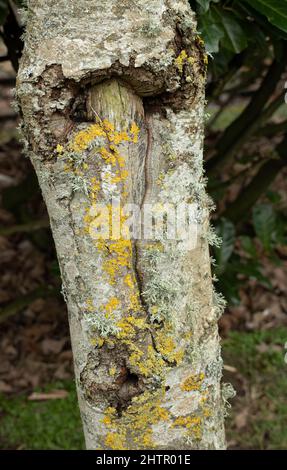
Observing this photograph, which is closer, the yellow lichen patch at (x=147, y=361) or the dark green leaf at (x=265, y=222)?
the yellow lichen patch at (x=147, y=361)

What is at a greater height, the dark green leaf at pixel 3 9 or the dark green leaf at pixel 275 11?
the dark green leaf at pixel 3 9

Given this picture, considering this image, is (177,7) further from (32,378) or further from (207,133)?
(207,133)

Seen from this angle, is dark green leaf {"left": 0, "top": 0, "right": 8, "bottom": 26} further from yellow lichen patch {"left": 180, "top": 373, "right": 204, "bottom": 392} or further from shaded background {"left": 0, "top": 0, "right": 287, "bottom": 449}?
yellow lichen patch {"left": 180, "top": 373, "right": 204, "bottom": 392}

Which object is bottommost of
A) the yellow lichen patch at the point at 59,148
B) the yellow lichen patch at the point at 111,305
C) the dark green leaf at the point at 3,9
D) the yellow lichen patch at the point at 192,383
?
the yellow lichen patch at the point at 192,383

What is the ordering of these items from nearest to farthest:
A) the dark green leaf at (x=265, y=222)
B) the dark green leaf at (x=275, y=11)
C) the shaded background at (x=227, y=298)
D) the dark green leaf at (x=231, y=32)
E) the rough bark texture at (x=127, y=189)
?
1. the rough bark texture at (x=127, y=189)
2. the dark green leaf at (x=275, y=11)
3. the dark green leaf at (x=231, y=32)
4. the shaded background at (x=227, y=298)
5. the dark green leaf at (x=265, y=222)

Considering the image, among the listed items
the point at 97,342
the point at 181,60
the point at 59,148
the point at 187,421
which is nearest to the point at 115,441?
the point at 187,421

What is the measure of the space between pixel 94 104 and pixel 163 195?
28 cm

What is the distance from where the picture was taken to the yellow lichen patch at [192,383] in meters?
1.60

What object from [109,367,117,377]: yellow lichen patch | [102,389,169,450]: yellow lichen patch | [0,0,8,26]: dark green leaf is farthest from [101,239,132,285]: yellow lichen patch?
[0,0,8,26]: dark green leaf

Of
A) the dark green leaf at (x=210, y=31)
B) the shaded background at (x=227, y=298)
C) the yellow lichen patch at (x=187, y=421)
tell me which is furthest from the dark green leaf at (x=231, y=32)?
the yellow lichen patch at (x=187, y=421)

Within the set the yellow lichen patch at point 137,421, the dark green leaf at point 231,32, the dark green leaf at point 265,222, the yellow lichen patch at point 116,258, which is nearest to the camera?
the yellow lichen patch at point 116,258

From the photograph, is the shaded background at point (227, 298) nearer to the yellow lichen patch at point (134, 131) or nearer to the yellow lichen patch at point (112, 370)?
the yellow lichen patch at point (134, 131)

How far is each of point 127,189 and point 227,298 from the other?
6.48ft

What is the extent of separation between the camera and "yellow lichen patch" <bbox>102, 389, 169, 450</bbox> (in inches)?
61.6
